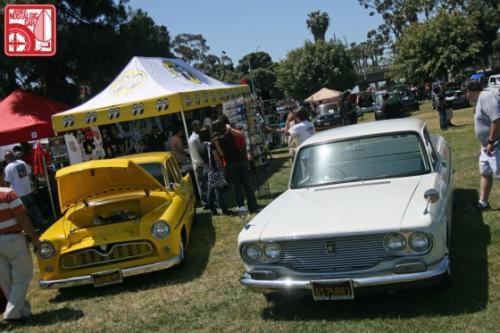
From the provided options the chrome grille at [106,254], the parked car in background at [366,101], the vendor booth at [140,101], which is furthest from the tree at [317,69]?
the chrome grille at [106,254]

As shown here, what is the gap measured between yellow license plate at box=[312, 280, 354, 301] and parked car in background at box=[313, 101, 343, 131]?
23947 mm

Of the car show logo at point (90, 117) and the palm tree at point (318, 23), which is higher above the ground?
the palm tree at point (318, 23)

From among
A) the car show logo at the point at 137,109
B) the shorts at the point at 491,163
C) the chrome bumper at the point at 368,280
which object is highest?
the car show logo at the point at 137,109

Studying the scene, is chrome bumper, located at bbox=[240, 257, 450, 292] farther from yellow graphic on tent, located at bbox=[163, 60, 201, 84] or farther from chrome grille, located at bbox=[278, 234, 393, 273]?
yellow graphic on tent, located at bbox=[163, 60, 201, 84]

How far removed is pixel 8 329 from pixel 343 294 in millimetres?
3704

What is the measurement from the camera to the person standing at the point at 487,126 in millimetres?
6441

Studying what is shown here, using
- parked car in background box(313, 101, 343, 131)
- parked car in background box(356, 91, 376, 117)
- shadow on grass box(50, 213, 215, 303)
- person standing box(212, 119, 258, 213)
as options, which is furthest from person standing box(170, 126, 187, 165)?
parked car in background box(356, 91, 376, 117)

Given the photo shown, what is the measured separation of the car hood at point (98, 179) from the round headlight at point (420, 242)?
4.01 metres

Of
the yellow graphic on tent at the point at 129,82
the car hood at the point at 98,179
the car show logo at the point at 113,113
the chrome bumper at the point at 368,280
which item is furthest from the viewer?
the yellow graphic on tent at the point at 129,82

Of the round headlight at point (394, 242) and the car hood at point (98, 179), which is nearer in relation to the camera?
the round headlight at point (394, 242)

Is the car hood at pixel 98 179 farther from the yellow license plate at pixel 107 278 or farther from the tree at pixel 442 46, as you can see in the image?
the tree at pixel 442 46

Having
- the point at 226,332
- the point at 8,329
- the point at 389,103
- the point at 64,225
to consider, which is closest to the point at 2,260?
the point at 8,329

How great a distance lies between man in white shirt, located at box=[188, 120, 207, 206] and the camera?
10.5 meters

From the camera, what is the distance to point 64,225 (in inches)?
276
